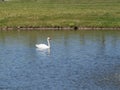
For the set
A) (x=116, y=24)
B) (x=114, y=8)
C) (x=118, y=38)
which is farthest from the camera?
(x=114, y=8)

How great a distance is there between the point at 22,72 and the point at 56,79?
392 centimetres

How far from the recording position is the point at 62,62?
45156mm

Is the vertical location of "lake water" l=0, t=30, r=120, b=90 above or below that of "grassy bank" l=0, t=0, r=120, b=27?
below

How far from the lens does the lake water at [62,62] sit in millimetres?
35844

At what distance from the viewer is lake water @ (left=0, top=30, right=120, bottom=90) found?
35844mm

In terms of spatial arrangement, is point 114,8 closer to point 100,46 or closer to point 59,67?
point 100,46

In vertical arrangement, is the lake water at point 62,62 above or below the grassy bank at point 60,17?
below

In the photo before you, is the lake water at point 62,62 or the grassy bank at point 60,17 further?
→ the grassy bank at point 60,17

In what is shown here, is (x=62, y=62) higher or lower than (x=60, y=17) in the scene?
lower

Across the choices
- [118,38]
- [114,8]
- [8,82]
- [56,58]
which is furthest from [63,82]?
[114,8]

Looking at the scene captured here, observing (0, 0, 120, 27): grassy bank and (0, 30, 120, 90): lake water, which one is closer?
(0, 30, 120, 90): lake water

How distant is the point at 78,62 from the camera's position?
4475 cm

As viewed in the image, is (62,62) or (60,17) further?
(60,17)

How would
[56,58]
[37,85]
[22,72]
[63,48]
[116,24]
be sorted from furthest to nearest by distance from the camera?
1. [116,24]
2. [63,48]
3. [56,58]
4. [22,72]
5. [37,85]
